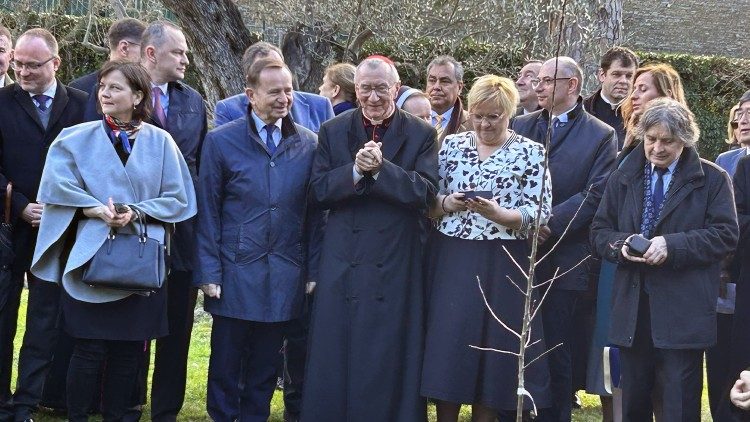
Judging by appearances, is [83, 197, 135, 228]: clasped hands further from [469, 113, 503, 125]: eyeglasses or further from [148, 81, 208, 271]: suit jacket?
[469, 113, 503, 125]: eyeglasses

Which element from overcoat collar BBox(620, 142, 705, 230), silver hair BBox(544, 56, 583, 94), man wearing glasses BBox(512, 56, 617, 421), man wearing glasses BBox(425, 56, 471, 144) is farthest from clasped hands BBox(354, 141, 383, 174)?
man wearing glasses BBox(425, 56, 471, 144)

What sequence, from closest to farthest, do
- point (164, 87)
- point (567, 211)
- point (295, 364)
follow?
point (567, 211), point (164, 87), point (295, 364)

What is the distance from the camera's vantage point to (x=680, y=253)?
19.6 ft

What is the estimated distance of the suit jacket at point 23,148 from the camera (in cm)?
684

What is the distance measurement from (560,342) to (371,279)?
1.27 m

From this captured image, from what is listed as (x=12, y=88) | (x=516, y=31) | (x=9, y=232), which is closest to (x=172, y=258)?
Answer: (x=9, y=232)

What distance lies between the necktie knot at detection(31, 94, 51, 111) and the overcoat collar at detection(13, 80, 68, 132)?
52mm

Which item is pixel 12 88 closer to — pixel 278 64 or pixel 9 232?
pixel 9 232

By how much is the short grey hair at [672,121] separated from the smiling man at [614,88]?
1538 mm

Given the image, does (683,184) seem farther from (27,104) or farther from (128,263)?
(27,104)

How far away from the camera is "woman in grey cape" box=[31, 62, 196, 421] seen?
6098mm

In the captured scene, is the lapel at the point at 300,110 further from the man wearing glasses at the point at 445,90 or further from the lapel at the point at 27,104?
the lapel at the point at 27,104

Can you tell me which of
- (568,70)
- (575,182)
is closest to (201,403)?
(575,182)

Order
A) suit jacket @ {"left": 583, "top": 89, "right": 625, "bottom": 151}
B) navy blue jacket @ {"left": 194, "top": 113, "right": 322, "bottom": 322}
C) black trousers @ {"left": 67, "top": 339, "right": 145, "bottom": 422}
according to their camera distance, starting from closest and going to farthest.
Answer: black trousers @ {"left": 67, "top": 339, "right": 145, "bottom": 422} → navy blue jacket @ {"left": 194, "top": 113, "right": 322, "bottom": 322} → suit jacket @ {"left": 583, "top": 89, "right": 625, "bottom": 151}
